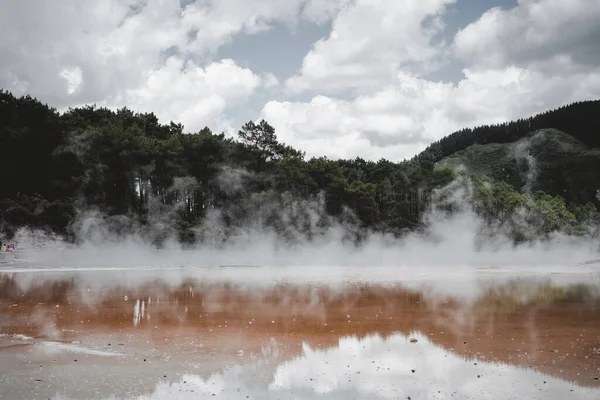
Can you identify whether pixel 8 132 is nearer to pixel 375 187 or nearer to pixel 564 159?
pixel 375 187

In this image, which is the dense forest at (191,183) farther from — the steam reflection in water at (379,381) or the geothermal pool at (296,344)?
the steam reflection in water at (379,381)

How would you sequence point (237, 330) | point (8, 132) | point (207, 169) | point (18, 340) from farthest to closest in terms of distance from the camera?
point (207, 169), point (8, 132), point (237, 330), point (18, 340)

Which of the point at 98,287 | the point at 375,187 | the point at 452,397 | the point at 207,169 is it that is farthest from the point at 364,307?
the point at 375,187

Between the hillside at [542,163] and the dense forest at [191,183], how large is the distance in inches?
1702

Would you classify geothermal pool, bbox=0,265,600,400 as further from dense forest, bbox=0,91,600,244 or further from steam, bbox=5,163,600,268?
dense forest, bbox=0,91,600,244

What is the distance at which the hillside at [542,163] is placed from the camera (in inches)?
4092

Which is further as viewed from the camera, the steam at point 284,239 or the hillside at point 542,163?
the hillside at point 542,163

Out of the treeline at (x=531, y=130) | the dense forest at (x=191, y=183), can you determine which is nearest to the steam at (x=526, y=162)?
the treeline at (x=531, y=130)

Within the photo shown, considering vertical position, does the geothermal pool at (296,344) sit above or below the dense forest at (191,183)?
below

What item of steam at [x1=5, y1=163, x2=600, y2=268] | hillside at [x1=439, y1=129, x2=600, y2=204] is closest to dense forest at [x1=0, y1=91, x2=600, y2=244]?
steam at [x1=5, y1=163, x2=600, y2=268]

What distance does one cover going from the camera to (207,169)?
48.1 m

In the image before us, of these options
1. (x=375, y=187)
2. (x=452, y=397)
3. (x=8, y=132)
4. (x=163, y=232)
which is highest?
(x=8, y=132)

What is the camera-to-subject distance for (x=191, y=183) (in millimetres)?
45469

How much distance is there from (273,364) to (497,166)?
11356cm
